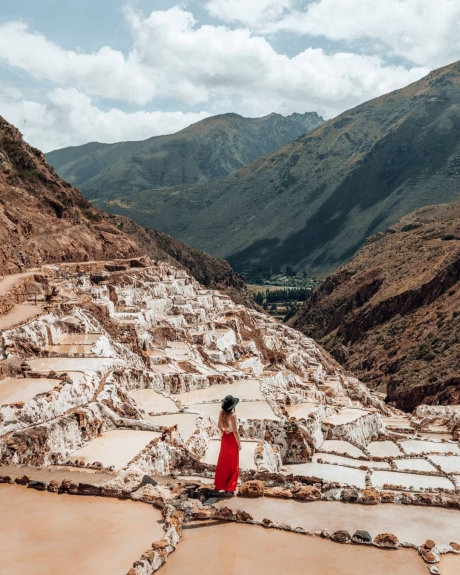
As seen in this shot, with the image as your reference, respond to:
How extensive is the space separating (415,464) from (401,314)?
63.8 meters

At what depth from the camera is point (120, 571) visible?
31.0ft

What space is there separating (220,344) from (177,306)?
796 centimetres

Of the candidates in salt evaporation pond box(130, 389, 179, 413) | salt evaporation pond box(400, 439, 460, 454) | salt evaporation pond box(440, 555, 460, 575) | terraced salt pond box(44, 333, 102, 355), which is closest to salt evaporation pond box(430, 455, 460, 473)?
salt evaporation pond box(400, 439, 460, 454)

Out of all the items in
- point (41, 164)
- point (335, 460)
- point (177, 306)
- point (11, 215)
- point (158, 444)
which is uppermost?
point (41, 164)

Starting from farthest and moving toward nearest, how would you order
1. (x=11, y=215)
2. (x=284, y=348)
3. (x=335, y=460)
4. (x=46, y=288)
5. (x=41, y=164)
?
1. (x=41, y=164)
2. (x=284, y=348)
3. (x=11, y=215)
4. (x=46, y=288)
5. (x=335, y=460)

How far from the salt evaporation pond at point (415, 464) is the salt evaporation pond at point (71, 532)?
13.5 metres

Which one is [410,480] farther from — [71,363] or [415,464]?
[71,363]

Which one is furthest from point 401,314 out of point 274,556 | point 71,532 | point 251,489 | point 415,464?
point 71,532

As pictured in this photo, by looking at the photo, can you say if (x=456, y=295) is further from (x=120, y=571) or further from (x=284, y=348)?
(x=120, y=571)

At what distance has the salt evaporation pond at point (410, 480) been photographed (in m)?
19.2

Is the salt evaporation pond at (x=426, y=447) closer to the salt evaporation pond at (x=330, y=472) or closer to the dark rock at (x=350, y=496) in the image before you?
the salt evaporation pond at (x=330, y=472)

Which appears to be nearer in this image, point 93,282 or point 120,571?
point 120,571

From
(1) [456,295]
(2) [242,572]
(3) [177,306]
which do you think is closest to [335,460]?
(2) [242,572]

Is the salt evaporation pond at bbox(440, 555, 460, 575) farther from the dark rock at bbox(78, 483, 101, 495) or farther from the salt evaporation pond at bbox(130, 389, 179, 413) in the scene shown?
the salt evaporation pond at bbox(130, 389, 179, 413)
